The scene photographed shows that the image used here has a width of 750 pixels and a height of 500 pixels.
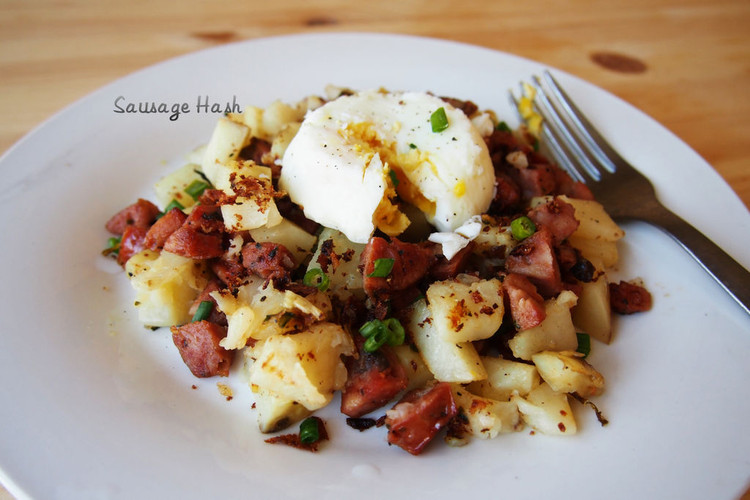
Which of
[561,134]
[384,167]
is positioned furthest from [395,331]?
[561,134]

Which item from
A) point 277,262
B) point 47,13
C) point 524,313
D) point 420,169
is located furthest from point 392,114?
point 47,13

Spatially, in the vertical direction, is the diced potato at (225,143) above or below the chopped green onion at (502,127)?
above

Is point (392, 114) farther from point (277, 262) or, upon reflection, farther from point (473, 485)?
point (473, 485)

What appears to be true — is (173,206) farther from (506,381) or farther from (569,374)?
(569,374)

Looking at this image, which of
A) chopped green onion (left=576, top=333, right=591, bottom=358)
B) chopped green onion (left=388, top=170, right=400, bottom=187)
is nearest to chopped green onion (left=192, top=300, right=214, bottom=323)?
chopped green onion (left=388, top=170, right=400, bottom=187)

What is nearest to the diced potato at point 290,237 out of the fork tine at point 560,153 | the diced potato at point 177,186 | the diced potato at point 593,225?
the diced potato at point 177,186

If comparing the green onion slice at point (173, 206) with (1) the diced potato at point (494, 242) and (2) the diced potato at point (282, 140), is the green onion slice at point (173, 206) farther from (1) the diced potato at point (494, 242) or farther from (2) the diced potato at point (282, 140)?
(1) the diced potato at point (494, 242)
